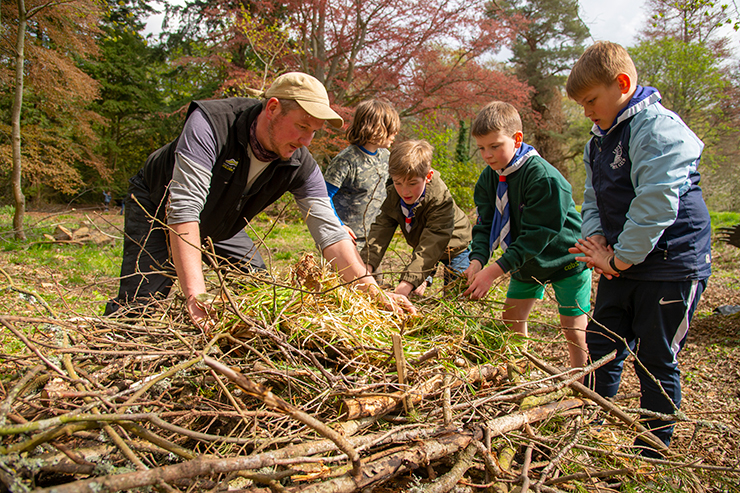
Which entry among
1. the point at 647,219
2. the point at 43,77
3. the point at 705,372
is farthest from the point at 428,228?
the point at 43,77

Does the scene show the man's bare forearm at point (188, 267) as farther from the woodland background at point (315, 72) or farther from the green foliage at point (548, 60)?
the green foliage at point (548, 60)

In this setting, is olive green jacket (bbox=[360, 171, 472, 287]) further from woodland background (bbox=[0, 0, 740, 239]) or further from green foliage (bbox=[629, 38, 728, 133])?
green foliage (bbox=[629, 38, 728, 133])

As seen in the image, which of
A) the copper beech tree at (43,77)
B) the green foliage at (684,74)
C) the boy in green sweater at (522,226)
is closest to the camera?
the boy in green sweater at (522,226)

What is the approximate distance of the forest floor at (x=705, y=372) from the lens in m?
1.95

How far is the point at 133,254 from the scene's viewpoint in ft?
8.62

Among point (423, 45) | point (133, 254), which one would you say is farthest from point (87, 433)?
point (423, 45)

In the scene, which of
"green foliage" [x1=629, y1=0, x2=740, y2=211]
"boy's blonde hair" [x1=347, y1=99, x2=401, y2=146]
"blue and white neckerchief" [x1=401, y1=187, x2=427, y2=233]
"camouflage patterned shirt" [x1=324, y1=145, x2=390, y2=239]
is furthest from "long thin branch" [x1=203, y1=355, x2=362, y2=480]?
"green foliage" [x1=629, y1=0, x2=740, y2=211]

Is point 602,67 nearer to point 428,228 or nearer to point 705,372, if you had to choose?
point 428,228

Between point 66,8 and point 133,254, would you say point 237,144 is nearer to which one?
point 133,254

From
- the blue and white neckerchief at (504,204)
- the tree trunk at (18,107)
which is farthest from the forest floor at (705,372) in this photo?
the tree trunk at (18,107)

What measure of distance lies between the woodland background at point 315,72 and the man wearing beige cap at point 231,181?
0.93 meters

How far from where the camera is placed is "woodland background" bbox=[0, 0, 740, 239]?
857cm

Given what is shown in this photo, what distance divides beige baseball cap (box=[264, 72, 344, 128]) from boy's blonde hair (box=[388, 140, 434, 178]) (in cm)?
60

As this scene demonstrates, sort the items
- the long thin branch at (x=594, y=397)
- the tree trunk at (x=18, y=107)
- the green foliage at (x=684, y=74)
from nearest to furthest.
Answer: the long thin branch at (x=594, y=397) → the tree trunk at (x=18, y=107) → the green foliage at (x=684, y=74)
